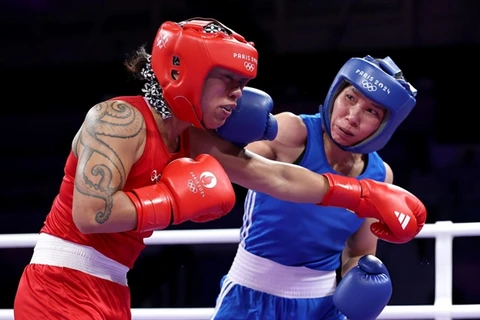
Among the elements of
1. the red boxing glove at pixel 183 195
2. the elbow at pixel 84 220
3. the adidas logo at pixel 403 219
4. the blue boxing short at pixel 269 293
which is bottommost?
the blue boxing short at pixel 269 293

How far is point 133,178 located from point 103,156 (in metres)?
0.17

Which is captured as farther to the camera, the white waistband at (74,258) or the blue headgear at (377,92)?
the blue headgear at (377,92)

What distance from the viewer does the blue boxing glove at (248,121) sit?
6.85 ft

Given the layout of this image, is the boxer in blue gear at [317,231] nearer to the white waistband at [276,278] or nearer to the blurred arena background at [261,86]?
the white waistband at [276,278]

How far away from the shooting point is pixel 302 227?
98.5 inches

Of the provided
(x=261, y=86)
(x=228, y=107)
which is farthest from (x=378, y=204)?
(x=261, y=86)

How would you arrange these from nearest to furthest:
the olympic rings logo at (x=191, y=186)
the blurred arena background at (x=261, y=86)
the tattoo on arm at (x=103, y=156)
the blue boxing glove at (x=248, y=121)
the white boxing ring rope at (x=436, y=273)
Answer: the tattoo on arm at (x=103, y=156) < the olympic rings logo at (x=191, y=186) < the blue boxing glove at (x=248, y=121) < the white boxing ring rope at (x=436, y=273) < the blurred arena background at (x=261, y=86)

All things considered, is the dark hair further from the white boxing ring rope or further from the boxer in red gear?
the white boxing ring rope

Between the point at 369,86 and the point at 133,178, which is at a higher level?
the point at 369,86

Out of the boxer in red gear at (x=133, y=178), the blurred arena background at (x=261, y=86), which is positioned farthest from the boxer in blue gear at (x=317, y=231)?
the blurred arena background at (x=261, y=86)

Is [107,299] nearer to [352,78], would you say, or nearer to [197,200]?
[197,200]

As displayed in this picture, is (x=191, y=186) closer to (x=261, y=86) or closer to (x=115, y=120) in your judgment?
(x=115, y=120)

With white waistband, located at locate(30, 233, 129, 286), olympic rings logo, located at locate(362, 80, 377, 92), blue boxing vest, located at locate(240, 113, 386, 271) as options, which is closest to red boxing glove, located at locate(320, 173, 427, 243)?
blue boxing vest, located at locate(240, 113, 386, 271)

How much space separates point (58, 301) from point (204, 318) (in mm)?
1106
